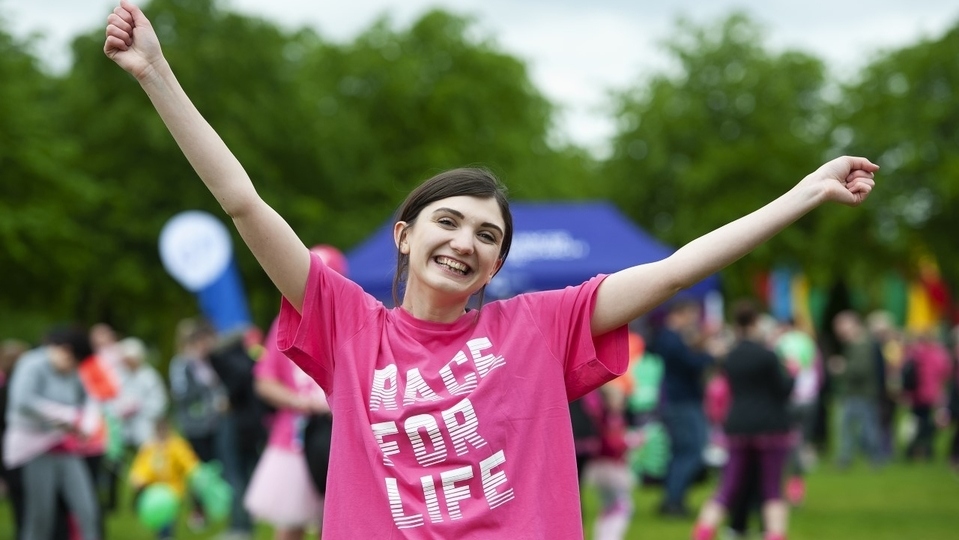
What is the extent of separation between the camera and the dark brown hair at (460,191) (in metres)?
3.21

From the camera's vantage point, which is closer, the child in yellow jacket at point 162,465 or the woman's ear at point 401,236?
the woman's ear at point 401,236

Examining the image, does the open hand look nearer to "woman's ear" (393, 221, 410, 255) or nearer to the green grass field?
"woman's ear" (393, 221, 410, 255)

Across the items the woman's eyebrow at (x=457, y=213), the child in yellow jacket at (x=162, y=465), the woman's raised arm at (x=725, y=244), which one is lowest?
A: the woman's raised arm at (x=725, y=244)

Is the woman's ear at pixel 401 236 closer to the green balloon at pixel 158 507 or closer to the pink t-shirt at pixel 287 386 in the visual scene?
the pink t-shirt at pixel 287 386

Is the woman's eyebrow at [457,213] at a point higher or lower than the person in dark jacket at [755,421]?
lower

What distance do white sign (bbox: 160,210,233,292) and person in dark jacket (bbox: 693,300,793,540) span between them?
25.7ft

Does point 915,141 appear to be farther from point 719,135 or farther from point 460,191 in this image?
point 460,191

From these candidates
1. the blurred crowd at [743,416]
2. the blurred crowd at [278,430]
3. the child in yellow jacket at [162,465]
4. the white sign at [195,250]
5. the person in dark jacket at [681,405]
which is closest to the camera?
the blurred crowd at [278,430]

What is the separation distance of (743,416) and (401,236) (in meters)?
7.72

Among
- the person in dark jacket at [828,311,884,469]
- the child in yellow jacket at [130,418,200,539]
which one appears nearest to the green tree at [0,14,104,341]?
the child in yellow jacket at [130,418,200,539]

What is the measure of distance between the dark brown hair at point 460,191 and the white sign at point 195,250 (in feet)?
44.9

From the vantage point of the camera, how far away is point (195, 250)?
54.9 ft

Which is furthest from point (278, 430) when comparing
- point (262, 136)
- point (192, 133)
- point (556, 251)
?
point (262, 136)

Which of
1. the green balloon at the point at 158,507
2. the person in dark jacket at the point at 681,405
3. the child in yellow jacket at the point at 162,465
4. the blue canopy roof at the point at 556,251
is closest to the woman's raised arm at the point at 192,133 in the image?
the green balloon at the point at 158,507
